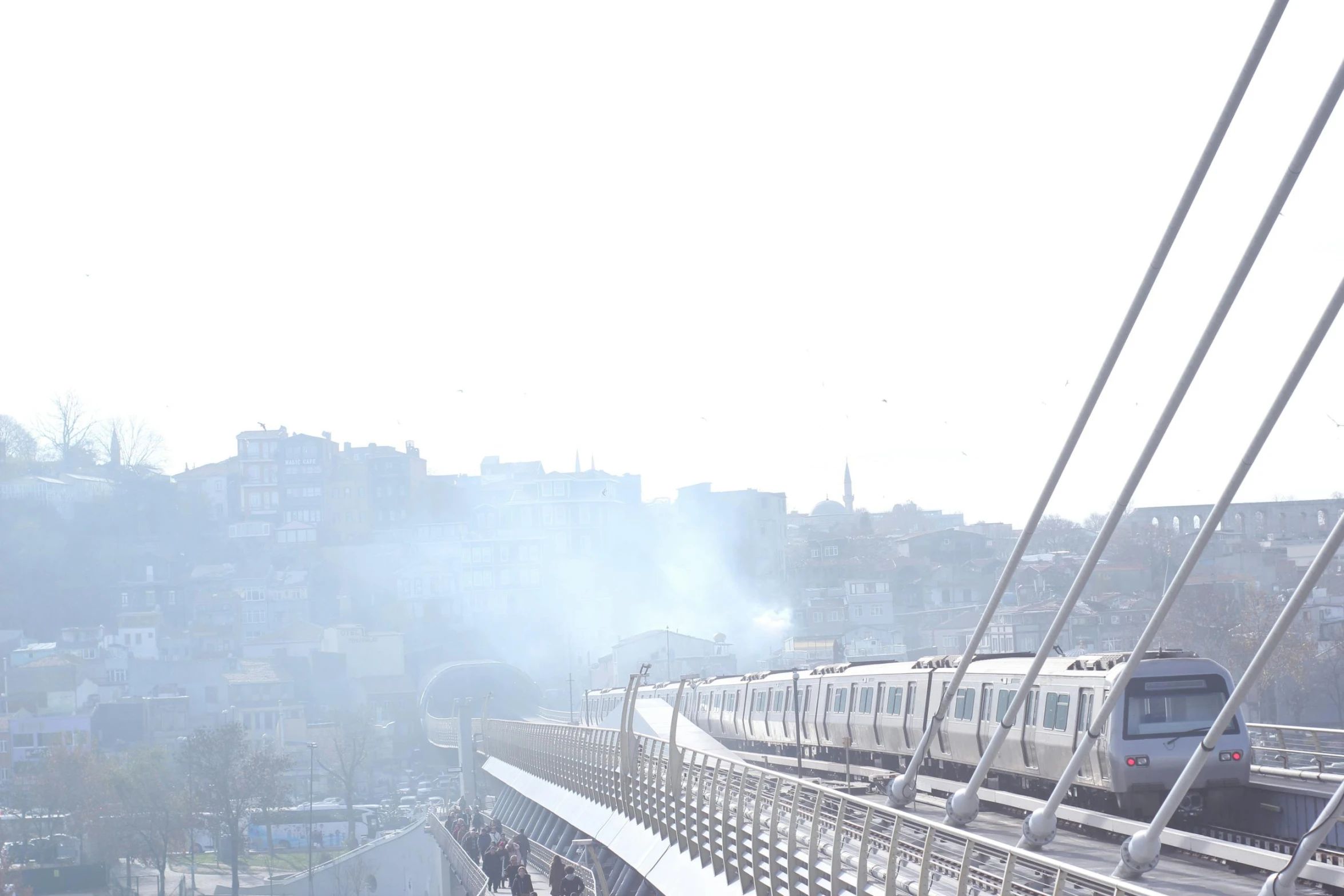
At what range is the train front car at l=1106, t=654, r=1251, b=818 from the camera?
14.6 m

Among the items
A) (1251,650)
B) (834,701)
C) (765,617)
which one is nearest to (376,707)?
(765,617)

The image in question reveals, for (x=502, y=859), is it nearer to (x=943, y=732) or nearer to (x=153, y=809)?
(x=943, y=732)

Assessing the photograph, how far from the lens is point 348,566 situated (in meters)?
121

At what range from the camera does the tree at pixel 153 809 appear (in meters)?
65.2

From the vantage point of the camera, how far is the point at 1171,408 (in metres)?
11.4

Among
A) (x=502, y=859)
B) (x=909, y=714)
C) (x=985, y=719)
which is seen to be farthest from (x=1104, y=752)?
(x=502, y=859)

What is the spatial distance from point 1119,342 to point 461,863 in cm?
2064

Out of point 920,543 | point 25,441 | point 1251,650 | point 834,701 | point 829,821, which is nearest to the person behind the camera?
point 829,821

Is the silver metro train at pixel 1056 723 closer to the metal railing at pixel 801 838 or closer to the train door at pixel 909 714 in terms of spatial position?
the train door at pixel 909 714

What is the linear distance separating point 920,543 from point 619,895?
85.2 meters

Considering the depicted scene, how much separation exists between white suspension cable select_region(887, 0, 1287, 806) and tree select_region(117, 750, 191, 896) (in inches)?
2183

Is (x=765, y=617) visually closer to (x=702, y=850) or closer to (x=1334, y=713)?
(x=1334, y=713)

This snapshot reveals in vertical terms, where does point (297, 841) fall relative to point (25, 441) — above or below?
below

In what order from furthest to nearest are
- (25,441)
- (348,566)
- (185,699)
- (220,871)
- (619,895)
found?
(25,441), (348,566), (185,699), (220,871), (619,895)
